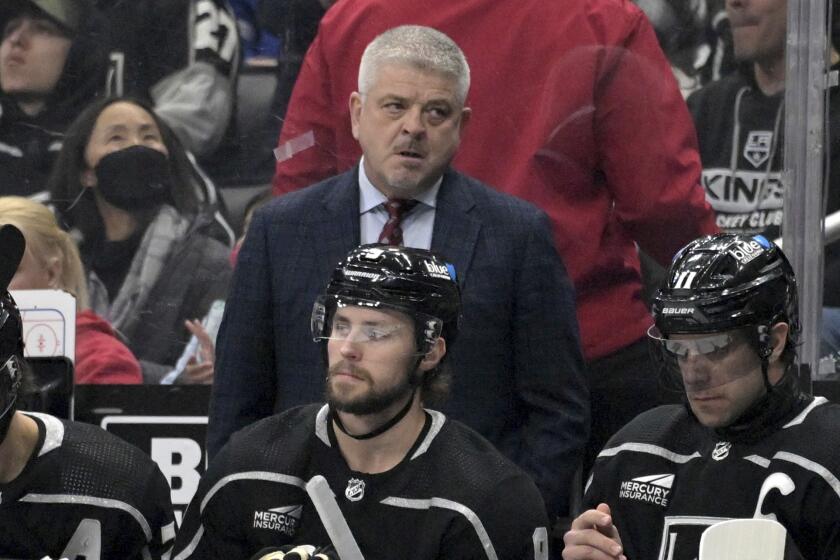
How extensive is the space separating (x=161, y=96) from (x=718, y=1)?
1.34 meters

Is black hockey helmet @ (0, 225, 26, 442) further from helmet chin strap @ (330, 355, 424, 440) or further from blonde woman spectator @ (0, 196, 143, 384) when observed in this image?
blonde woman spectator @ (0, 196, 143, 384)

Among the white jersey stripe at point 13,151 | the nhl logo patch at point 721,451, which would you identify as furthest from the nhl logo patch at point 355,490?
the white jersey stripe at point 13,151

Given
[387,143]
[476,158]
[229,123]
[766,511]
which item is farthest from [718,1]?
[766,511]

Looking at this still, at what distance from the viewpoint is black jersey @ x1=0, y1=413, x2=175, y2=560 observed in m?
3.15

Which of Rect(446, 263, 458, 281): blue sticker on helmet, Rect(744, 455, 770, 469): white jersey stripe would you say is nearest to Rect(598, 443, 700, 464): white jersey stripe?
Rect(744, 455, 770, 469): white jersey stripe

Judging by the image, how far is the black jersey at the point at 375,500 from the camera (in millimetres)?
2979

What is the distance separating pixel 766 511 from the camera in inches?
116

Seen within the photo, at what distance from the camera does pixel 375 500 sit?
Answer: 3020mm

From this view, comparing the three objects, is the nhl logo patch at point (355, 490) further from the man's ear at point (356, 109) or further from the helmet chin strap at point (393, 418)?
the man's ear at point (356, 109)

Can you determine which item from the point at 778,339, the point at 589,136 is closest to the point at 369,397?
the point at 778,339

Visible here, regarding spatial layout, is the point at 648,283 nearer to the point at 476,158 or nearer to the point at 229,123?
the point at 476,158

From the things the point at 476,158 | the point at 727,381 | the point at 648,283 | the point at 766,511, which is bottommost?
the point at 766,511

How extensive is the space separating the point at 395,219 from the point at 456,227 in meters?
0.13

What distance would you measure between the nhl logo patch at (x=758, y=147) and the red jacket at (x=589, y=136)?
0.41 feet
